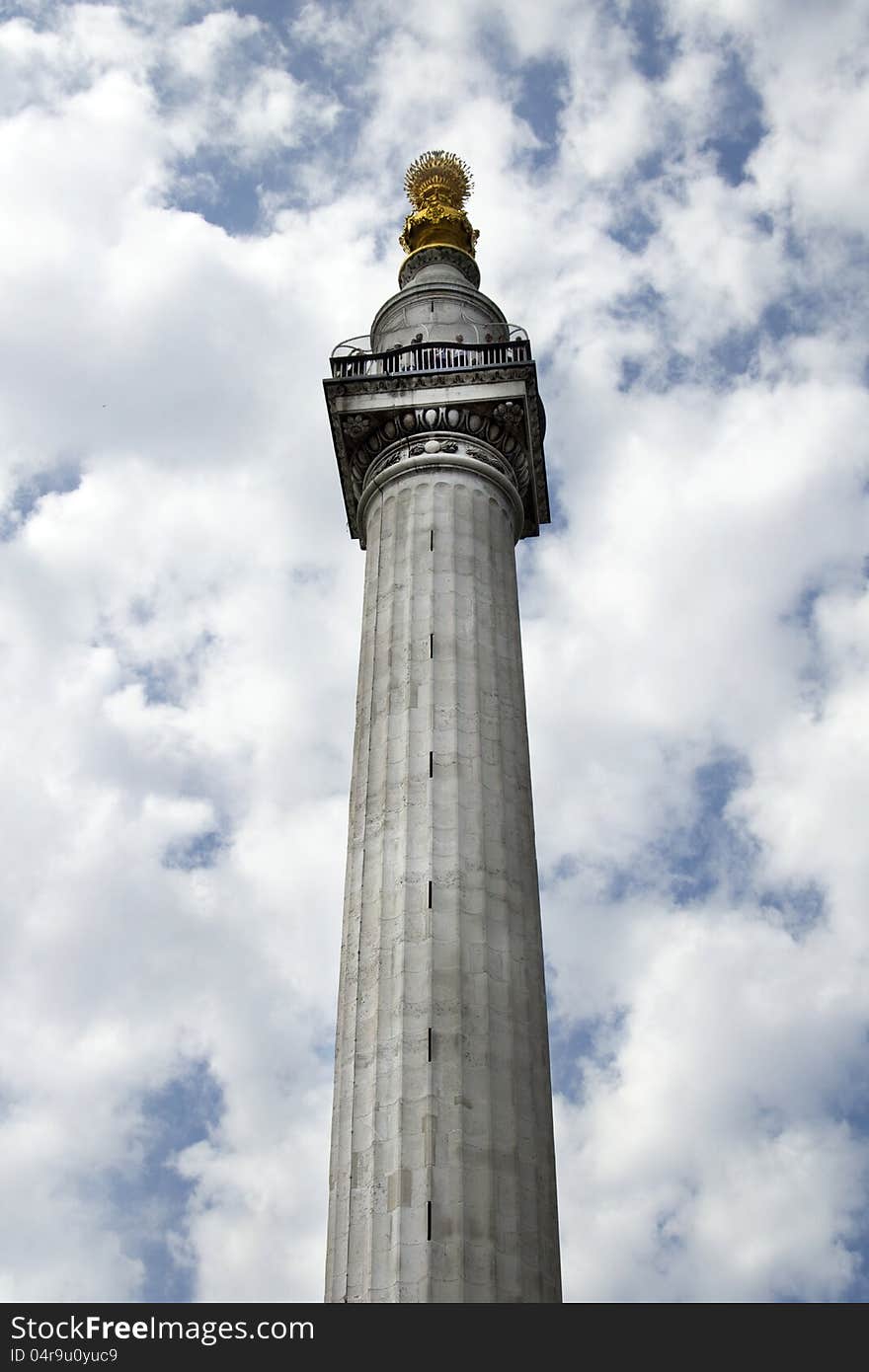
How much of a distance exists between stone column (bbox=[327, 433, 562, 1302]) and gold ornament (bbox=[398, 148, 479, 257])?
13596 mm

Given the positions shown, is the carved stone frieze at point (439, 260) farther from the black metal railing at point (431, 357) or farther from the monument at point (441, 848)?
the black metal railing at point (431, 357)

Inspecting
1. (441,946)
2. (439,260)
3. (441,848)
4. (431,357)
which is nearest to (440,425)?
(431,357)

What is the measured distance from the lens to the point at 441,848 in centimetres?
3428

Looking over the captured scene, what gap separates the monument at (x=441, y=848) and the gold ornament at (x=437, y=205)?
4453mm

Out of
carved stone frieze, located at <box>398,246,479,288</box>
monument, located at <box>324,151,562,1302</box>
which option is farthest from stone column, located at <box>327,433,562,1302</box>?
carved stone frieze, located at <box>398,246,479,288</box>

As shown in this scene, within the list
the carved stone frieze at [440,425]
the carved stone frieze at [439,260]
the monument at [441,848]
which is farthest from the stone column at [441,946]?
the carved stone frieze at [439,260]

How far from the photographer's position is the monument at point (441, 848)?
29.2 m

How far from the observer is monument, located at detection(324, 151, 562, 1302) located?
29.2 metres

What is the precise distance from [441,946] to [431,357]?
20310 millimetres

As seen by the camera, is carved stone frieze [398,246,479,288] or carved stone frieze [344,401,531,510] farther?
carved stone frieze [398,246,479,288]

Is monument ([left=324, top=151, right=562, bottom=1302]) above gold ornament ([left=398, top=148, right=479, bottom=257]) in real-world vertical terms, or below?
below

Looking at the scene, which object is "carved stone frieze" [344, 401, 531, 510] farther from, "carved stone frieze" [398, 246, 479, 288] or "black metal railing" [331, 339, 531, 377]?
"carved stone frieze" [398, 246, 479, 288]

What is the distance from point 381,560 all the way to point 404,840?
990cm
